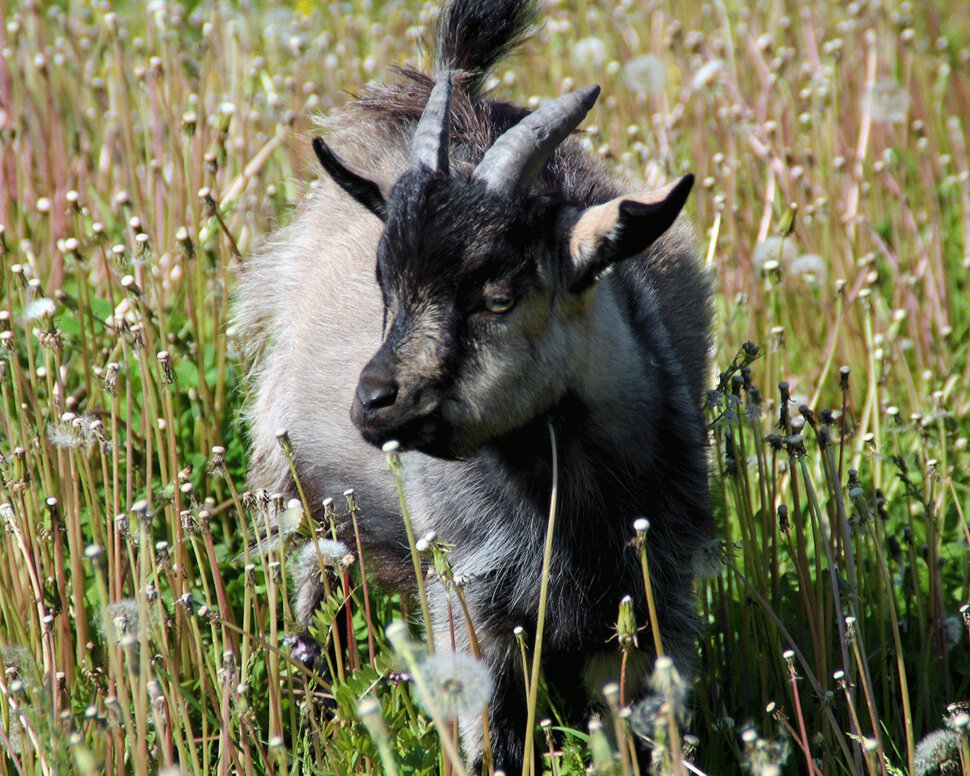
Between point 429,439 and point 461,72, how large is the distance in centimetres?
181

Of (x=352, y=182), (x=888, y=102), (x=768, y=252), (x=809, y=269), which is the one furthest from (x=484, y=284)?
(x=888, y=102)

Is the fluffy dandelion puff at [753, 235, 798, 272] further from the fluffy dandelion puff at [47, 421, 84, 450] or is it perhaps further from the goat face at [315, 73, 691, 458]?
the fluffy dandelion puff at [47, 421, 84, 450]

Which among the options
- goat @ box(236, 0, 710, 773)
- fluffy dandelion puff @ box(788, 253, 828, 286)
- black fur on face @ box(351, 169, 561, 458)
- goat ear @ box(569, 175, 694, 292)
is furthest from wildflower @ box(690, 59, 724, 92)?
black fur on face @ box(351, 169, 561, 458)

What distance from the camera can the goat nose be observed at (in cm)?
263

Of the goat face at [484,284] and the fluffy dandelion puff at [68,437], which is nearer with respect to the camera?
the goat face at [484,284]

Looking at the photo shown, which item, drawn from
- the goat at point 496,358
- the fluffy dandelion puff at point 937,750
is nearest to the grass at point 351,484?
the fluffy dandelion puff at point 937,750

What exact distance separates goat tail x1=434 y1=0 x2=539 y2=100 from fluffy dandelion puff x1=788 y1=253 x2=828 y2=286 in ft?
5.51

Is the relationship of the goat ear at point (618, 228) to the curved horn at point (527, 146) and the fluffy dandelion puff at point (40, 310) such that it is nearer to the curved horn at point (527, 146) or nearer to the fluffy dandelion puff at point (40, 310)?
the curved horn at point (527, 146)

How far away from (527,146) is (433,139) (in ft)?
0.78

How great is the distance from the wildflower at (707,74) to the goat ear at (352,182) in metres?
3.57

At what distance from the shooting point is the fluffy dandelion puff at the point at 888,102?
5.89 m

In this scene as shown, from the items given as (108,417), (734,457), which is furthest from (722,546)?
(108,417)

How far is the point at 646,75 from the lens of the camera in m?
6.20

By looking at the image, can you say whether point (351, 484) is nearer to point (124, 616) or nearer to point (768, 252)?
point (124, 616)
